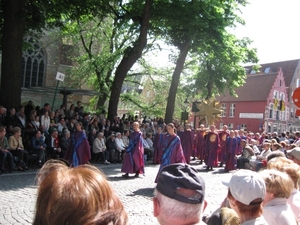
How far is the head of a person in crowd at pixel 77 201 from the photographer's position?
124 centimetres

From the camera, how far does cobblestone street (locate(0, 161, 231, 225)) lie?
631 cm

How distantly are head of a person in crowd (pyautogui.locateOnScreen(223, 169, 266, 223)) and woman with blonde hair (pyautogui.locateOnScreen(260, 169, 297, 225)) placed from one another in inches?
18.2

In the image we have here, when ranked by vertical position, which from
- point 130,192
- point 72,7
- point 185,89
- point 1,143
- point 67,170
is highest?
point 72,7

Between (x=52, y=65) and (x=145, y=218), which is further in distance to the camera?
(x=52, y=65)

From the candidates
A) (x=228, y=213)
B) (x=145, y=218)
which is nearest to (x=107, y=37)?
(x=145, y=218)

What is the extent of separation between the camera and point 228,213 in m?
2.54

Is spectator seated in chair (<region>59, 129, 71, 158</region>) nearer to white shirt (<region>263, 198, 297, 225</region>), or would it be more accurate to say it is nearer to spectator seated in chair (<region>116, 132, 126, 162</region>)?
spectator seated in chair (<region>116, 132, 126, 162</region>)

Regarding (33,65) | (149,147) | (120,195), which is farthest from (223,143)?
(33,65)

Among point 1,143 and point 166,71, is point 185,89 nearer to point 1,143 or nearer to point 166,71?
point 166,71

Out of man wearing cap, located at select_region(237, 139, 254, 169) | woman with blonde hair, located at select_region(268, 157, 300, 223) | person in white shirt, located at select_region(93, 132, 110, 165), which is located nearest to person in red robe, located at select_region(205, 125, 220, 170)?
man wearing cap, located at select_region(237, 139, 254, 169)

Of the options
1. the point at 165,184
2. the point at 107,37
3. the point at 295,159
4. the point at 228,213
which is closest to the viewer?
the point at 165,184

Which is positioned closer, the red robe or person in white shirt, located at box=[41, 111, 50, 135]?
person in white shirt, located at box=[41, 111, 50, 135]

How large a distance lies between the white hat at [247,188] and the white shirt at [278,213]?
0.49 meters

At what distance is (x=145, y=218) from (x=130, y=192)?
2.52 meters
